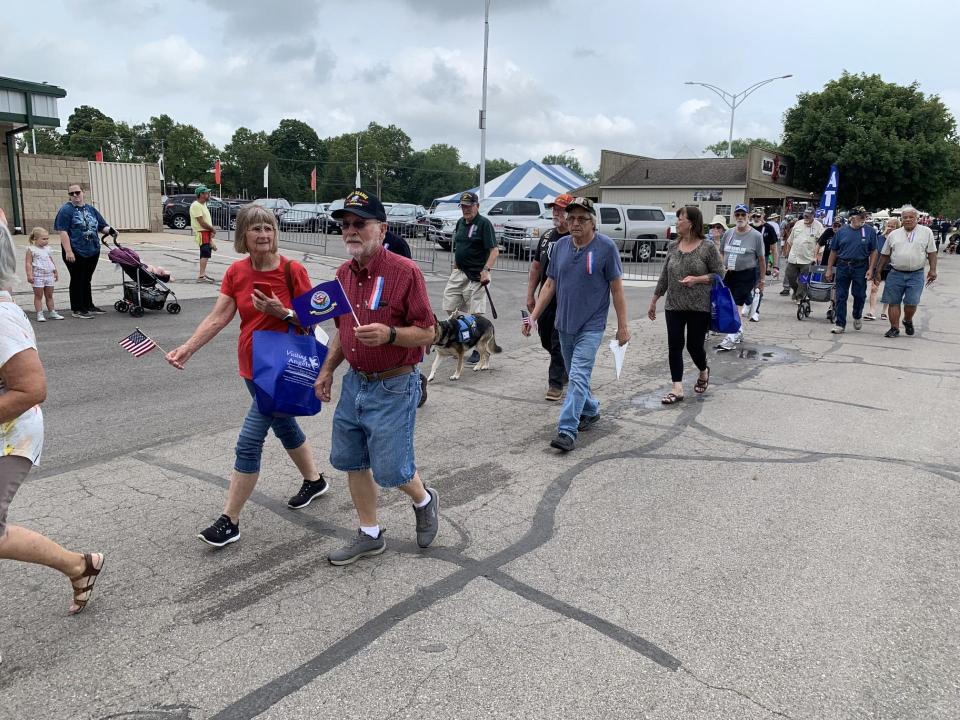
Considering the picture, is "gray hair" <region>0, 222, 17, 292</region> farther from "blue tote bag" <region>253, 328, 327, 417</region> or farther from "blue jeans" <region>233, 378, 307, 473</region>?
"blue jeans" <region>233, 378, 307, 473</region>

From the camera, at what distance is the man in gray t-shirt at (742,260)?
951cm

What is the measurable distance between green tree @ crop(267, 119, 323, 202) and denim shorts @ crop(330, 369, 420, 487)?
98334 millimetres

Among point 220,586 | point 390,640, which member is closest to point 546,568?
point 390,640

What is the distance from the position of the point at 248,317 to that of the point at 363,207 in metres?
0.96

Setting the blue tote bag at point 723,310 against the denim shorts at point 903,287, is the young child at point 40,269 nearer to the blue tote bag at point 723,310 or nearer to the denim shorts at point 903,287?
the blue tote bag at point 723,310

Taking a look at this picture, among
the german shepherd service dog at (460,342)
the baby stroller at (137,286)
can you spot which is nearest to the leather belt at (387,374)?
the german shepherd service dog at (460,342)

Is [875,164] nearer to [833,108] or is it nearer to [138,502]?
[833,108]

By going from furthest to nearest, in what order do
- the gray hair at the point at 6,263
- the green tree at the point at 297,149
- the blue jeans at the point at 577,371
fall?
the green tree at the point at 297,149 → the blue jeans at the point at 577,371 → the gray hair at the point at 6,263

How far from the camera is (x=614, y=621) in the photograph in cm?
307

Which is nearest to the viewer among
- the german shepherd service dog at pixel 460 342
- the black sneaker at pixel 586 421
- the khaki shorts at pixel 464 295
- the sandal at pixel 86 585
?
the sandal at pixel 86 585

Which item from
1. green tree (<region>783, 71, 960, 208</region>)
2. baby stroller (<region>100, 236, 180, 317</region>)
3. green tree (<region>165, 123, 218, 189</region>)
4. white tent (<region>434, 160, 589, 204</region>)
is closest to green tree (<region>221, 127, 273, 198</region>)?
green tree (<region>165, 123, 218, 189</region>)

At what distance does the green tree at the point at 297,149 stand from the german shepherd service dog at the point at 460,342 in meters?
94.3

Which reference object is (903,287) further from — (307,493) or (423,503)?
(307,493)

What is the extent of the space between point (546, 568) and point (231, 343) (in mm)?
6543
